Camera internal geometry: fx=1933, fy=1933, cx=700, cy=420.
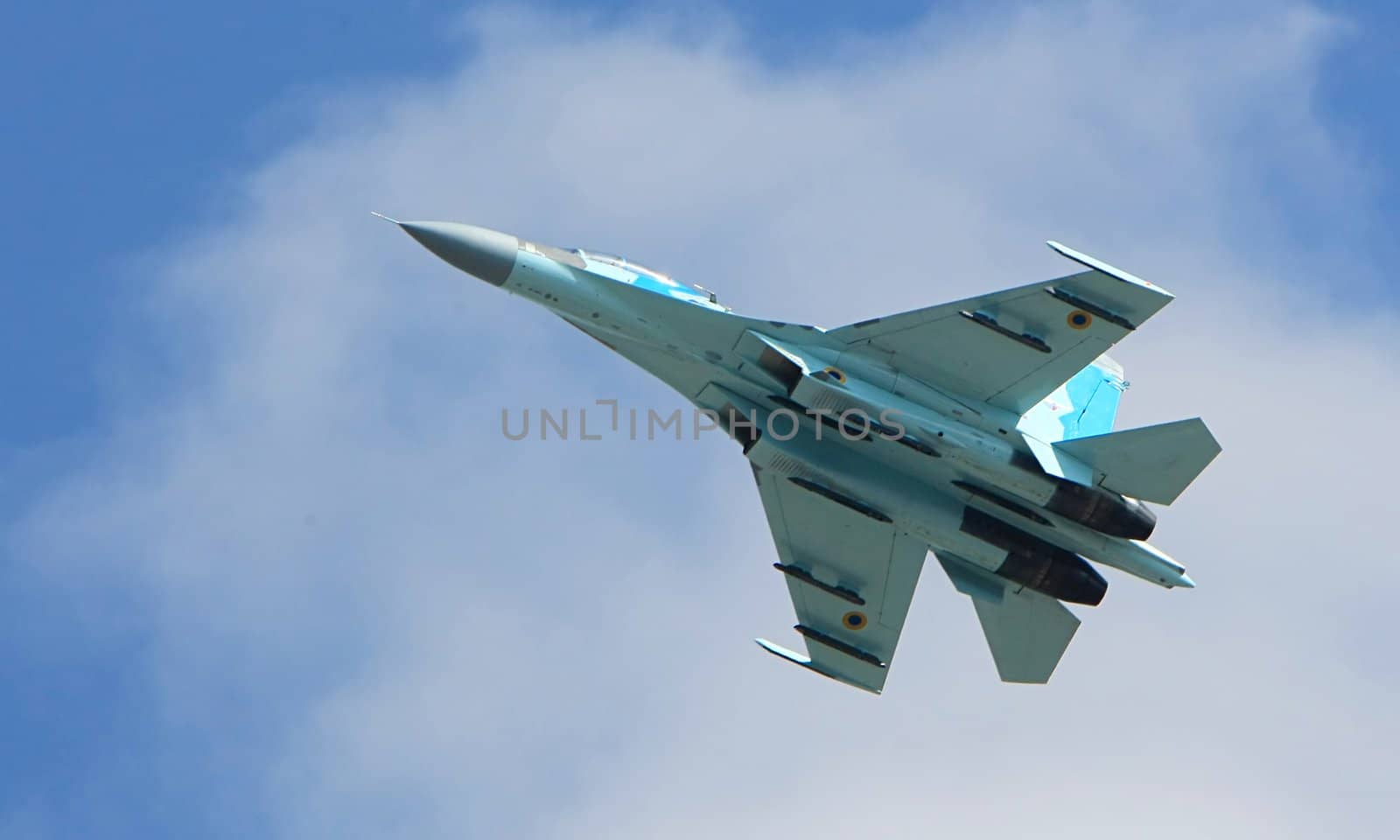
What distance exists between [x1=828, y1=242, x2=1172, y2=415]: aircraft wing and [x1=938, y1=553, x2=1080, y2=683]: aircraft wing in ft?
14.7

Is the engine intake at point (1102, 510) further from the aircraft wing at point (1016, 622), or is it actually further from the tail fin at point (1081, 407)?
the aircraft wing at point (1016, 622)

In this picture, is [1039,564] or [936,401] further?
[1039,564]

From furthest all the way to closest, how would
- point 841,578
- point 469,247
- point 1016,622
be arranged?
point 841,578 → point 1016,622 → point 469,247

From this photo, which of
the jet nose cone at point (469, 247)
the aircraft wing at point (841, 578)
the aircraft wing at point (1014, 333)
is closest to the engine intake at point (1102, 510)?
the aircraft wing at point (1014, 333)

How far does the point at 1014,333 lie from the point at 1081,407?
4.13m

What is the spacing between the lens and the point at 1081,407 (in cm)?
3356

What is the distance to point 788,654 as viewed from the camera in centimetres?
3494

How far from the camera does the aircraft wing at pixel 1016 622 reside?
33.7 m

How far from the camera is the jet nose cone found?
2953 centimetres

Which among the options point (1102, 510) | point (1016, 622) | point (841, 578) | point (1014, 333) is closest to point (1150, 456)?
point (1102, 510)

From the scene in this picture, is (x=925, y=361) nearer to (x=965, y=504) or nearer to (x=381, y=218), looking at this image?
(x=965, y=504)

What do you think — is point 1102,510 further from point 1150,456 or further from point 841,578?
point 841,578

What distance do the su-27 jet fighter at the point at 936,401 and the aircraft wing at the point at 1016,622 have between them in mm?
1289

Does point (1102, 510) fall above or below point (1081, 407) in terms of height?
below
